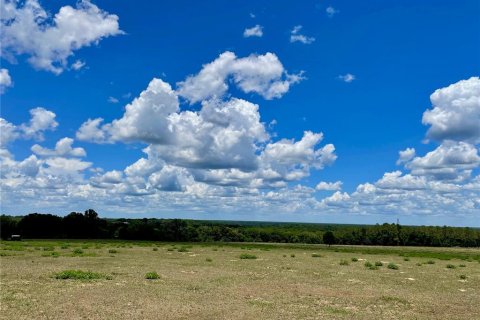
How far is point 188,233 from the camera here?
498 ft

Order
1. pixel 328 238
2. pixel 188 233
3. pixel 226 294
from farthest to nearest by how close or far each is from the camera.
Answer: pixel 328 238, pixel 188 233, pixel 226 294

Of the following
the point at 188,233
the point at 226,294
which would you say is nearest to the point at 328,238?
the point at 188,233

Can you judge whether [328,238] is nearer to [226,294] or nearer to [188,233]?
[188,233]

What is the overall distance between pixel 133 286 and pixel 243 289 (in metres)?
6.10

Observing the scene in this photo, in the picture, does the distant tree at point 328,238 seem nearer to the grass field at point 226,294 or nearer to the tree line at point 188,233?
the tree line at point 188,233

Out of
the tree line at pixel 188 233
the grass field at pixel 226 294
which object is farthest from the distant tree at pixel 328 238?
the grass field at pixel 226 294

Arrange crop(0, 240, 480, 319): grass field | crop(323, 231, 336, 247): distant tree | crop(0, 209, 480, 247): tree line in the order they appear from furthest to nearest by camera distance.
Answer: crop(323, 231, 336, 247): distant tree → crop(0, 209, 480, 247): tree line → crop(0, 240, 480, 319): grass field

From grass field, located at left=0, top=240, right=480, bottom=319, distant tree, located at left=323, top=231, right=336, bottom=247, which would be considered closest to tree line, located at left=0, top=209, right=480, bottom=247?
distant tree, located at left=323, top=231, right=336, bottom=247

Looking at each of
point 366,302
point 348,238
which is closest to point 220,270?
point 366,302

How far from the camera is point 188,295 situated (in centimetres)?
2183

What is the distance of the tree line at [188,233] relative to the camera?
129375 millimetres

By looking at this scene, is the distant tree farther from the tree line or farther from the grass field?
the grass field

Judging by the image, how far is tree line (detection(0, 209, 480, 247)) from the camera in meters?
129

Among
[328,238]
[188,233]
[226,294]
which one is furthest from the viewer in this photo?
[328,238]
